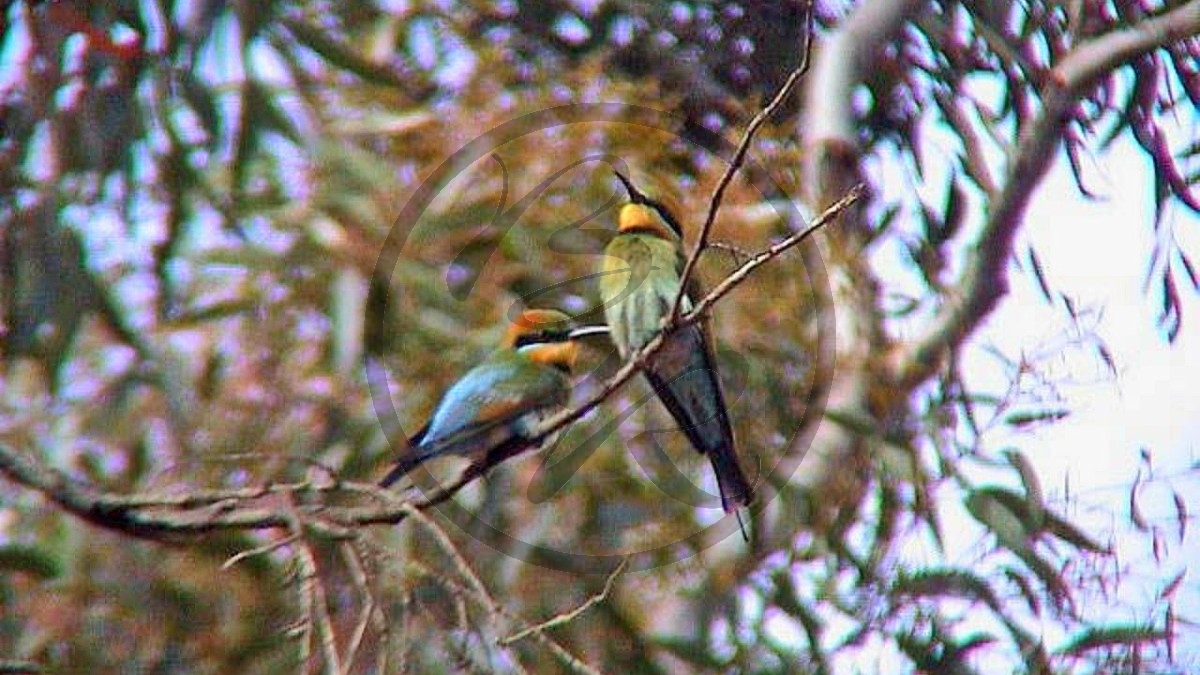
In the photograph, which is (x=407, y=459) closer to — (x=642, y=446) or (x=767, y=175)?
(x=642, y=446)

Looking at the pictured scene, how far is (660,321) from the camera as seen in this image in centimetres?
138

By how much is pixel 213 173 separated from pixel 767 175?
1.50ft

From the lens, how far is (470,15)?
1825 mm

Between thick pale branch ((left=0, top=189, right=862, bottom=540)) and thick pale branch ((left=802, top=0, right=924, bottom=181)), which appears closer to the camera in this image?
thick pale branch ((left=0, top=189, right=862, bottom=540))

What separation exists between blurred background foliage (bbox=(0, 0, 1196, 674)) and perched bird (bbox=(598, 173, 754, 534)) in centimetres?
2

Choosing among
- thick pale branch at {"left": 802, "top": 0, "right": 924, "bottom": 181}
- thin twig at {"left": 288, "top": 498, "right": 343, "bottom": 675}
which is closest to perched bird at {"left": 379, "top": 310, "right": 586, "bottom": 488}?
thin twig at {"left": 288, "top": 498, "right": 343, "bottom": 675}

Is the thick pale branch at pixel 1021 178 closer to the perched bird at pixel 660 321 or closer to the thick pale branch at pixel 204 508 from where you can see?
the perched bird at pixel 660 321

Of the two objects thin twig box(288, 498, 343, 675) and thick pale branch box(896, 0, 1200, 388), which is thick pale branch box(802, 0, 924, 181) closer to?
thick pale branch box(896, 0, 1200, 388)

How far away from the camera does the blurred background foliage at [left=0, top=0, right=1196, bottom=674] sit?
5.07ft

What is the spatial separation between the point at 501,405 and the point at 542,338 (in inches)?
2.8

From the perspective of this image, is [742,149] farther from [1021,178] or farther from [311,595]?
[1021,178]

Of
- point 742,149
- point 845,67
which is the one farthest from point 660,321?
point 845,67

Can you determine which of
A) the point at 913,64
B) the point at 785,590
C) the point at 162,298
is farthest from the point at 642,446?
the point at 913,64

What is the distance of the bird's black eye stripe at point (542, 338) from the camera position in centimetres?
145
